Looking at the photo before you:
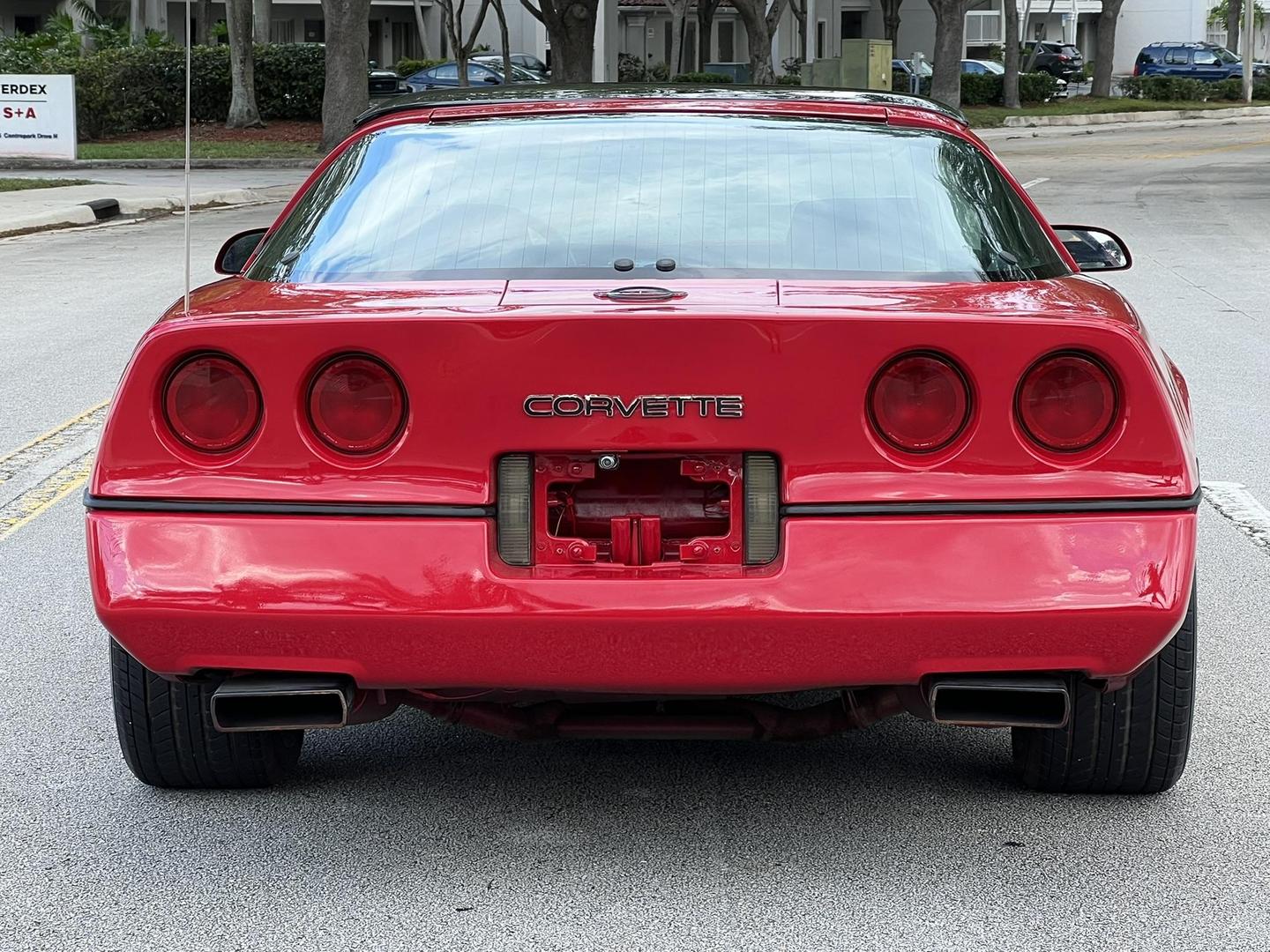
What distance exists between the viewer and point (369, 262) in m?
3.75

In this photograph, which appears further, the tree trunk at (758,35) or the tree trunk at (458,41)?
the tree trunk at (758,35)

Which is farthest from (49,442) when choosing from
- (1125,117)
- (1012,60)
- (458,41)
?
(1125,117)

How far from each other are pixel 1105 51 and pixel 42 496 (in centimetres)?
5209

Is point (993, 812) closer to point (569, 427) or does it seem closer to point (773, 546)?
point (773, 546)

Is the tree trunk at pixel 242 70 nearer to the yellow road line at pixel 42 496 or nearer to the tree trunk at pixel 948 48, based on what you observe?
the tree trunk at pixel 948 48

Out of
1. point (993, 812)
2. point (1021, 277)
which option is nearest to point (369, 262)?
point (1021, 277)

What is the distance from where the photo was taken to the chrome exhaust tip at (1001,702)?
3281 mm

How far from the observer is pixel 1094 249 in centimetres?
497

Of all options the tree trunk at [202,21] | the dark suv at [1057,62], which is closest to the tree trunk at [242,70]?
the tree trunk at [202,21]

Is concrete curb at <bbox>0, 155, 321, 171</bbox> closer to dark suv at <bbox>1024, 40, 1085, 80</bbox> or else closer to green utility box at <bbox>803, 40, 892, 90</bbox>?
green utility box at <bbox>803, 40, 892, 90</bbox>

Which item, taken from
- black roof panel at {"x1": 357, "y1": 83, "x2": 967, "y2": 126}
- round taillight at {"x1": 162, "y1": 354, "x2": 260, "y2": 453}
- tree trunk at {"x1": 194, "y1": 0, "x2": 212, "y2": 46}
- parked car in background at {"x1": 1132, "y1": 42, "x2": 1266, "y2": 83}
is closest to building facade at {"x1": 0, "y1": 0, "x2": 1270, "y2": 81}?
tree trunk at {"x1": 194, "y1": 0, "x2": 212, "y2": 46}

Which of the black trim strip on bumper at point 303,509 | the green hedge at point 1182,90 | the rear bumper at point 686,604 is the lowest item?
the rear bumper at point 686,604

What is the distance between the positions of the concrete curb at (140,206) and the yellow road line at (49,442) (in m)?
10.6

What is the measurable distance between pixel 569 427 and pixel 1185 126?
4368 centimetres
